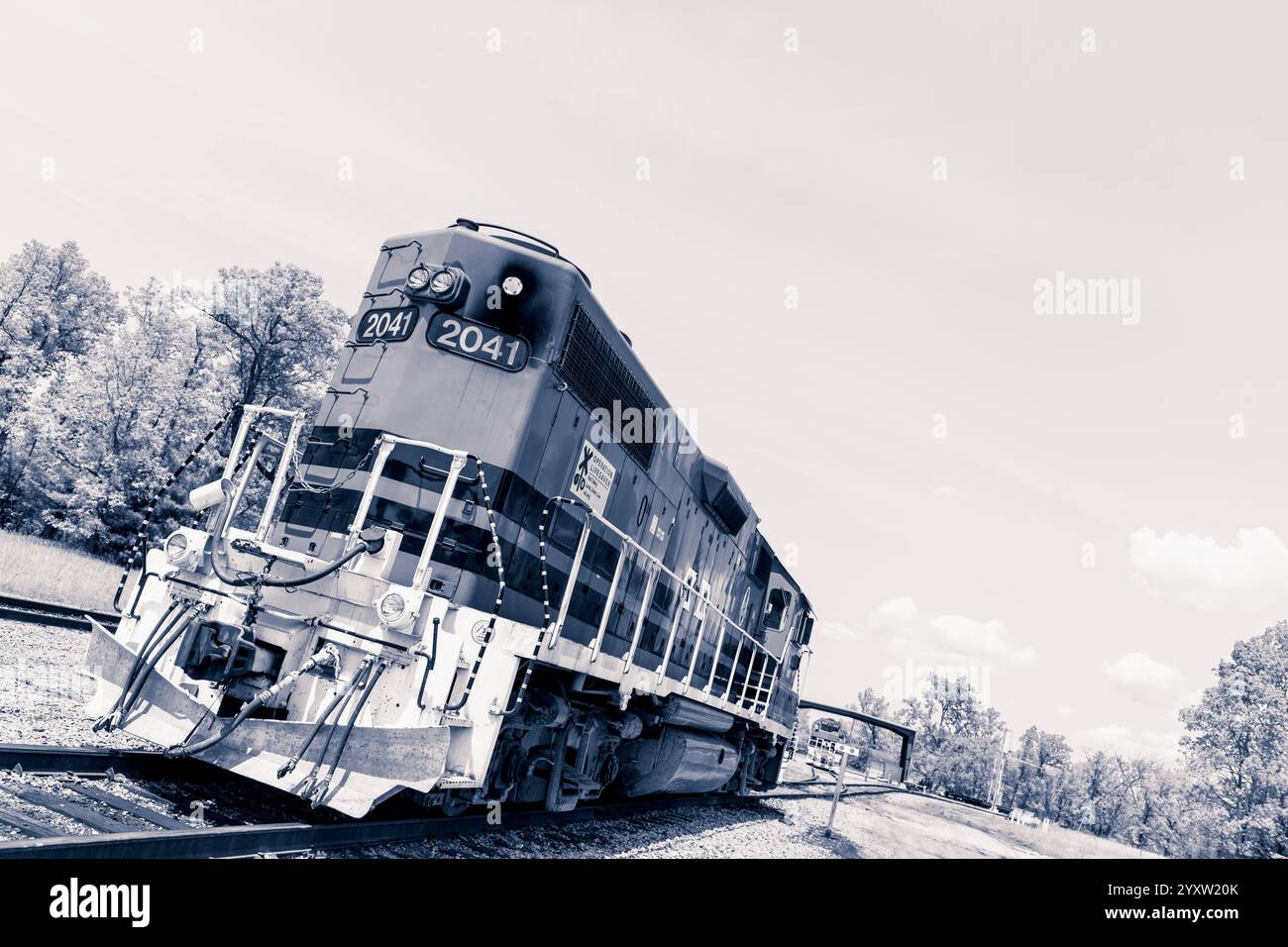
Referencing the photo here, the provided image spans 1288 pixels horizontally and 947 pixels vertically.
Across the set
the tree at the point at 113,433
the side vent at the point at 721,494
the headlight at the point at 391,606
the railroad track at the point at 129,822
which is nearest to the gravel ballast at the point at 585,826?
the railroad track at the point at 129,822

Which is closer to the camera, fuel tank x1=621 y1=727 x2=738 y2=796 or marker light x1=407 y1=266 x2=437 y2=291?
marker light x1=407 y1=266 x2=437 y2=291

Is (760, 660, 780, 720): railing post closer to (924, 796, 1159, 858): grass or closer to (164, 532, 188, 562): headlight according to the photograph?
(164, 532, 188, 562): headlight

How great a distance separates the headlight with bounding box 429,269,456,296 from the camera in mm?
6426

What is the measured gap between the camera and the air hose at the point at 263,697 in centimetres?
477

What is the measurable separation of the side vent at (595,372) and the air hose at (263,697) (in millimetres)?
2805

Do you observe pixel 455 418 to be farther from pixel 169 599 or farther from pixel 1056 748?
pixel 1056 748

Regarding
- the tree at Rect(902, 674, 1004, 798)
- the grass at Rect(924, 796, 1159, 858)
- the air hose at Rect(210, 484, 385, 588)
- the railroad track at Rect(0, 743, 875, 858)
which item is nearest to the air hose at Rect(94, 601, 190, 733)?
the railroad track at Rect(0, 743, 875, 858)

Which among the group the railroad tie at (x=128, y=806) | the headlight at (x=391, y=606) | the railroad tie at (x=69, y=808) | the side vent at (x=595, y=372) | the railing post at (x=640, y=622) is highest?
the side vent at (x=595, y=372)

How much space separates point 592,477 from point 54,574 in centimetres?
1514

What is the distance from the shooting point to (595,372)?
7.24 meters

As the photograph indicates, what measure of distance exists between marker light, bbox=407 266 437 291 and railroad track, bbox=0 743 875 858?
373cm

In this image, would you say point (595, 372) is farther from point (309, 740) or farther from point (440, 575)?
point (309, 740)

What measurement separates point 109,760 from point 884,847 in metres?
11.8

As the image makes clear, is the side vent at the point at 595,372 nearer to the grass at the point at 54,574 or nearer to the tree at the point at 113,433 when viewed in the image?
the grass at the point at 54,574
